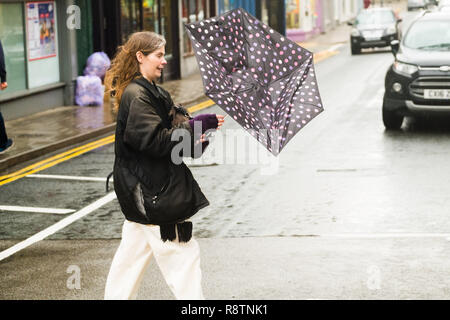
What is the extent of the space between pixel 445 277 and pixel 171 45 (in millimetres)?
20809

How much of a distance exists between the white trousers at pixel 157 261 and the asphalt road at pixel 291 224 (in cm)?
121

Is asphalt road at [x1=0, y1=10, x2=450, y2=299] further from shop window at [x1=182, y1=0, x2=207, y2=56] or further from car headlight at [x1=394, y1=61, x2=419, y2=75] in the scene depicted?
shop window at [x1=182, y1=0, x2=207, y2=56]

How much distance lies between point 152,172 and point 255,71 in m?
0.79

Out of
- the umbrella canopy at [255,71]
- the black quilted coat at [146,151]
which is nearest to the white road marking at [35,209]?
the black quilted coat at [146,151]

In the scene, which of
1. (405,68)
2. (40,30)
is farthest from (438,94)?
(40,30)

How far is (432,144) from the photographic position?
13.7 m

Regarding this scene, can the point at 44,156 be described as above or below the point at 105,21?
below

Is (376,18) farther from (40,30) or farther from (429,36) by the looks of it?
(429,36)

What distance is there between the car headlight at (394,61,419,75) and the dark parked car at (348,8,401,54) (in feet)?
62.3

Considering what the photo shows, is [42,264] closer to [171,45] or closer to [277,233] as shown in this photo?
[277,233]

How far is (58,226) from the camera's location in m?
9.33

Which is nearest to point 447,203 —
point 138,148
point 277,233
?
point 277,233

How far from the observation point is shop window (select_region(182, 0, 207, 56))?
28.4 meters
